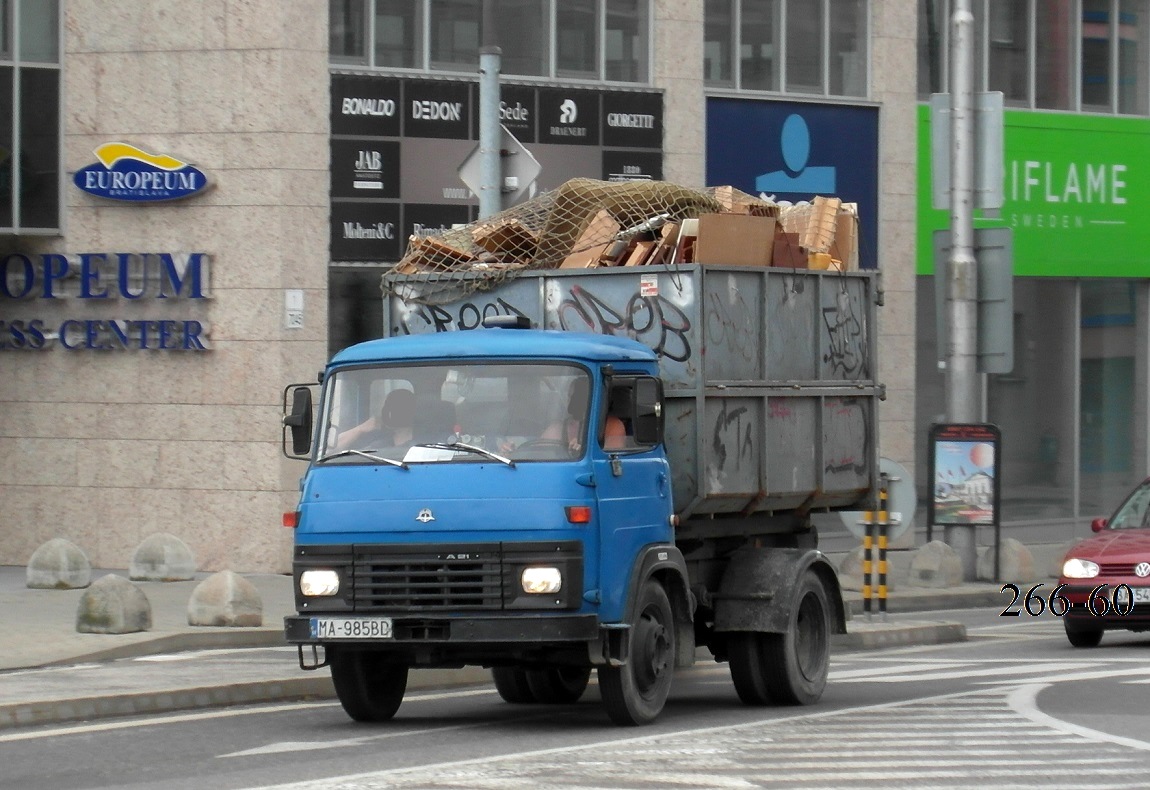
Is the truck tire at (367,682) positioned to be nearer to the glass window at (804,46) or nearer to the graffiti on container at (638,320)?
the graffiti on container at (638,320)

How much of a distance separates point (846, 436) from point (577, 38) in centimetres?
1168

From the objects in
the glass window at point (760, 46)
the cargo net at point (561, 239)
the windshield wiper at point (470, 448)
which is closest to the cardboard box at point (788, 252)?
the cargo net at point (561, 239)

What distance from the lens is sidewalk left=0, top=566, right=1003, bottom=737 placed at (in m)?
12.0

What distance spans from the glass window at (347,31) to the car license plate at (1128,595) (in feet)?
35.4

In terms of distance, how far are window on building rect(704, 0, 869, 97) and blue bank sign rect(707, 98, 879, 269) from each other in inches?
12.8

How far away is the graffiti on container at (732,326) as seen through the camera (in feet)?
39.7

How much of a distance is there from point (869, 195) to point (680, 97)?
3341 millimetres

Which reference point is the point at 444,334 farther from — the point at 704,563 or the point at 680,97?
the point at 680,97

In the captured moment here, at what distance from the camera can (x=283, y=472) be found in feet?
73.0

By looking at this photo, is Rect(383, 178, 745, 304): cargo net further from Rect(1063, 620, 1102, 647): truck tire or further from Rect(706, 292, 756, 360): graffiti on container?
Rect(1063, 620, 1102, 647): truck tire

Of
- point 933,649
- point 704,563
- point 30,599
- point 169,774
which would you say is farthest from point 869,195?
point 169,774

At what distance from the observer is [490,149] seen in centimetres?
1698

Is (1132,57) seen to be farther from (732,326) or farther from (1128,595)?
(732,326)

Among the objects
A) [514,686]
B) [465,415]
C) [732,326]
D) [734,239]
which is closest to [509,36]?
[734,239]
